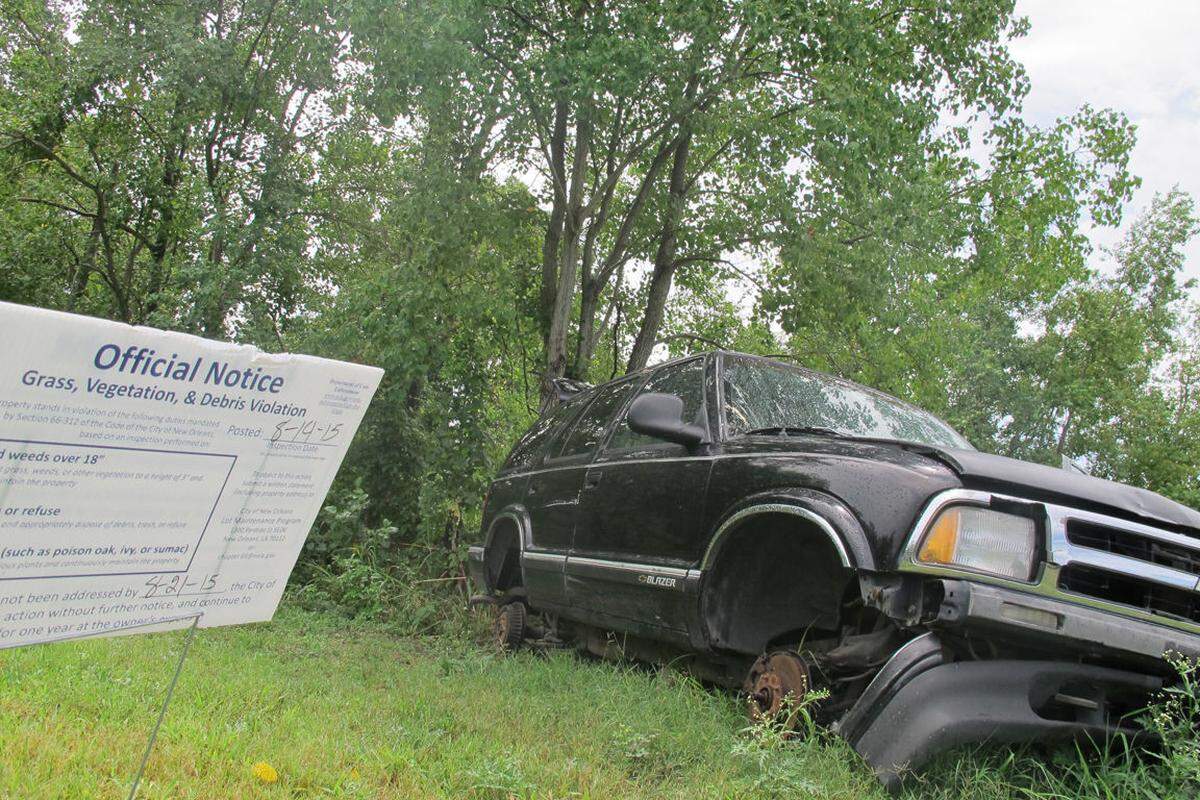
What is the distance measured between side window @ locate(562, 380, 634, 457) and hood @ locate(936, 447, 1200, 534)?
2411mm

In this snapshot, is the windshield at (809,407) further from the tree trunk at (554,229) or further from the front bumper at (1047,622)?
the tree trunk at (554,229)

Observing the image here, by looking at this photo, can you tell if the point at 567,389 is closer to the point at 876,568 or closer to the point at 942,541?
the point at 876,568

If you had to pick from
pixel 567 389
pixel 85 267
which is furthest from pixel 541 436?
pixel 85 267

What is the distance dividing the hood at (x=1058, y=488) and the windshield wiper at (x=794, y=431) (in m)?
0.62

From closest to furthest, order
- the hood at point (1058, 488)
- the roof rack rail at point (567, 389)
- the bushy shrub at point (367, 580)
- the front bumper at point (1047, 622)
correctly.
Answer: the front bumper at point (1047, 622), the hood at point (1058, 488), the roof rack rail at point (567, 389), the bushy shrub at point (367, 580)

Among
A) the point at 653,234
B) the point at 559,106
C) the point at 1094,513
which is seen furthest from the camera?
the point at 653,234

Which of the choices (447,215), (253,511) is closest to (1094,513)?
(253,511)

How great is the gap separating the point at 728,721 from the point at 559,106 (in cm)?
836

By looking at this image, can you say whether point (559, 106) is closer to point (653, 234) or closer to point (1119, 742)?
point (653, 234)

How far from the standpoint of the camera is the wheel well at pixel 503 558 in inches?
233

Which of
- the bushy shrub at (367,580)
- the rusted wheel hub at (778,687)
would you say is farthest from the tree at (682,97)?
the rusted wheel hub at (778,687)

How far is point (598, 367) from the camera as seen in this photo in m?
→ 16.0

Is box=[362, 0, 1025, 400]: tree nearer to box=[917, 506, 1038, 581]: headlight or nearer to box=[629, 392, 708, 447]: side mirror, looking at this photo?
box=[629, 392, 708, 447]: side mirror

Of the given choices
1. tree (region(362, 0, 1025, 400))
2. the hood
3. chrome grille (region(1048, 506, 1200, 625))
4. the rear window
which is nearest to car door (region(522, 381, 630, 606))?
the rear window
